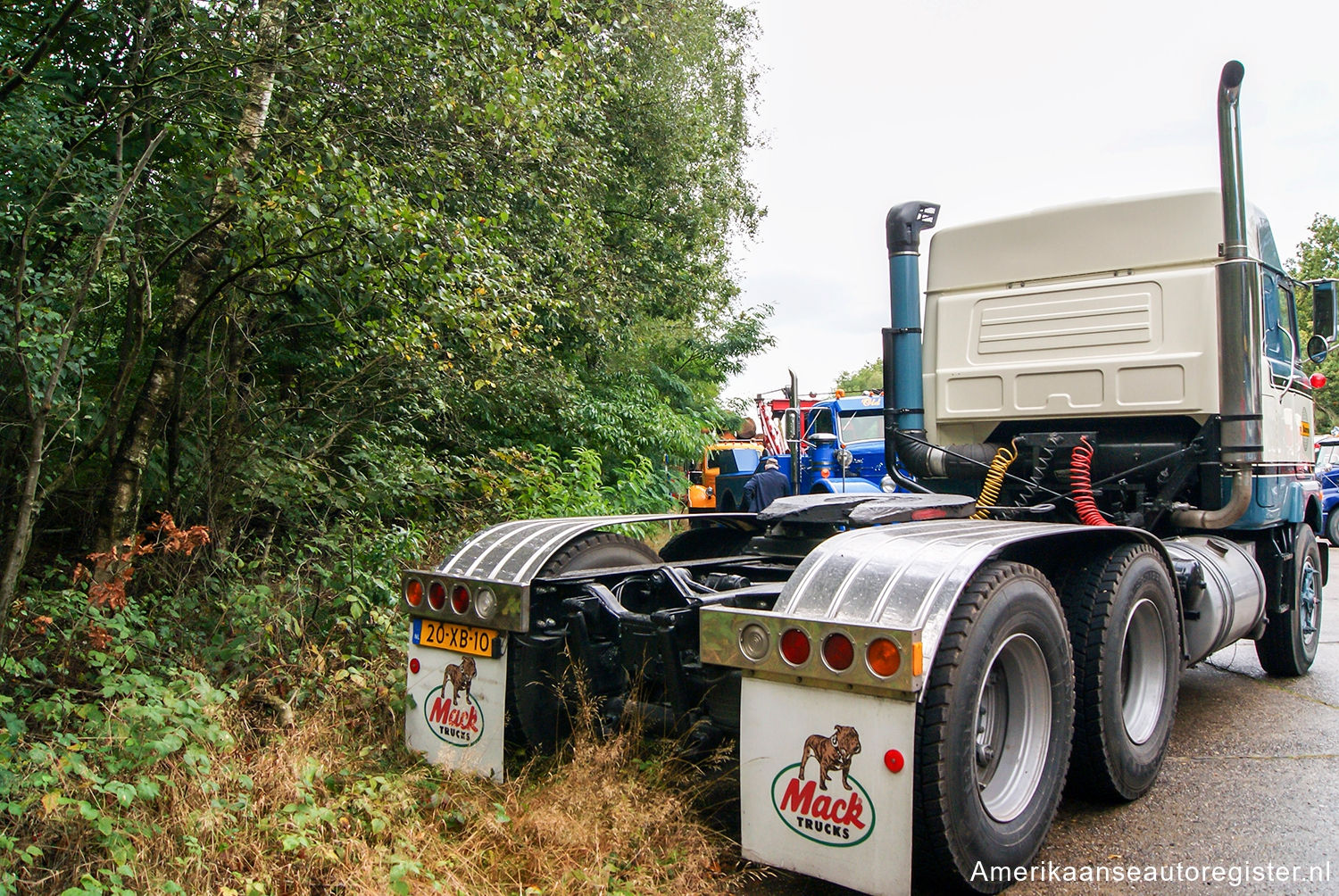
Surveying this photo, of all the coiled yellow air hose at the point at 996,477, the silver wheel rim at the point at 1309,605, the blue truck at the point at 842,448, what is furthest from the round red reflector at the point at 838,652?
the blue truck at the point at 842,448

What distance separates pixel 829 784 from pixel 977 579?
0.81 metres

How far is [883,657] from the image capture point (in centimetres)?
261

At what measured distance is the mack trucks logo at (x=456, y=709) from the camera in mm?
3582

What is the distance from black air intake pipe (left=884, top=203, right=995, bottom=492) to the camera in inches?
232

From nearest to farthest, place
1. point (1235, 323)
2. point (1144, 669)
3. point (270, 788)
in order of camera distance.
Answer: point (270, 788) < point (1144, 669) < point (1235, 323)

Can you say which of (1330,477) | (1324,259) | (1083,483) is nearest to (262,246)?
(1083,483)

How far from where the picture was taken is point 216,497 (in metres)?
5.66

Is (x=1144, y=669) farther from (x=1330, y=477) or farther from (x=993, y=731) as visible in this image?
(x=1330, y=477)

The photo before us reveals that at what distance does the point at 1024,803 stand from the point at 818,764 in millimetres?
880

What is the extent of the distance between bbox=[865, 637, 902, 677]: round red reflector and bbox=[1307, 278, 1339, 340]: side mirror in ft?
16.8

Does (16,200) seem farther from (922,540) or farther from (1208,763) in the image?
(1208,763)

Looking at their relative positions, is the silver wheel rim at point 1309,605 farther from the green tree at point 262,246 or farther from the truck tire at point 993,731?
the green tree at point 262,246

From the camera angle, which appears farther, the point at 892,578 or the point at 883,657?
the point at 892,578

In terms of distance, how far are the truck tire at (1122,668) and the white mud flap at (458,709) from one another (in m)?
2.13
